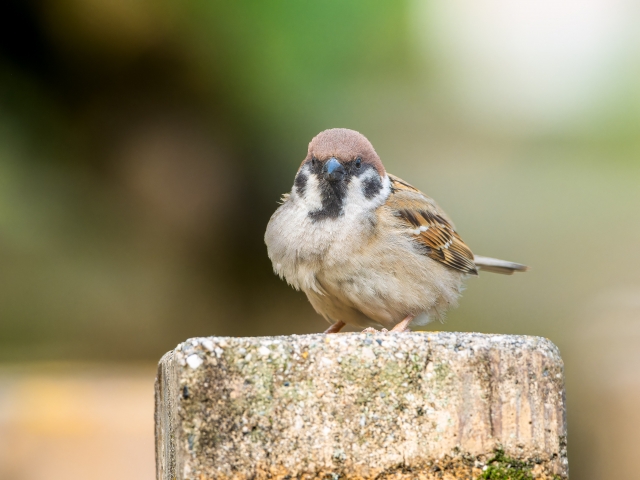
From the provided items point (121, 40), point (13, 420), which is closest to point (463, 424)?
point (13, 420)

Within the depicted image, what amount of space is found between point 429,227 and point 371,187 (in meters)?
0.39

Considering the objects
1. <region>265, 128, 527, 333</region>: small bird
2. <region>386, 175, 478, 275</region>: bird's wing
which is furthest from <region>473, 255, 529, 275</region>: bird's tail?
<region>265, 128, 527, 333</region>: small bird

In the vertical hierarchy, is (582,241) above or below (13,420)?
above

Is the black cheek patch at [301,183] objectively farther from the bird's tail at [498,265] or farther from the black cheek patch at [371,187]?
the bird's tail at [498,265]

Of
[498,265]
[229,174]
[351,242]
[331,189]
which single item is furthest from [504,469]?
[229,174]

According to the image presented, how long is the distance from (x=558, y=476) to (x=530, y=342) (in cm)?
25

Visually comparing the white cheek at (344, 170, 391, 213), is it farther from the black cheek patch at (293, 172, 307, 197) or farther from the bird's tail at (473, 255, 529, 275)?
the bird's tail at (473, 255, 529, 275)

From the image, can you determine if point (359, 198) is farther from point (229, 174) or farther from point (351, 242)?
point (229, 174)

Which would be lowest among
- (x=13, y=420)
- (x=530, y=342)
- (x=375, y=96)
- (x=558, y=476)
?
(x=558, y=476)

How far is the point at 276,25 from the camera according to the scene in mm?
4703

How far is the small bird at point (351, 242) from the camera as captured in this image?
8.56 ft

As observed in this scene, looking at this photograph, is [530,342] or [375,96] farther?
[375,96]

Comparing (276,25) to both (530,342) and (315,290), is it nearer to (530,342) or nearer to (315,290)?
(315,290)

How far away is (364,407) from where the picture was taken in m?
1.39
